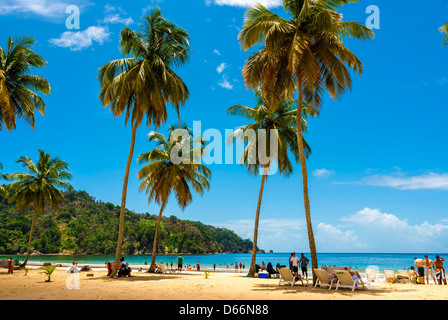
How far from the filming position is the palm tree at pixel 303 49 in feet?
47.6

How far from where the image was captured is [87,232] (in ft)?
415

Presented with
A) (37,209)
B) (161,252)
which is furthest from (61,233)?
(37,209)

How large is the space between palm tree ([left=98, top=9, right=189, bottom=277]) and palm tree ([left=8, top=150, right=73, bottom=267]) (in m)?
14.6

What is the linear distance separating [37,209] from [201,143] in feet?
53.8

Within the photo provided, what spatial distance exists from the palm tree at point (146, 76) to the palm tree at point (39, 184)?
14576 millimetres

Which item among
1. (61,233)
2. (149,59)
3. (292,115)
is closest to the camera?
(149,59)

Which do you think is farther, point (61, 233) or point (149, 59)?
point (61, 233)

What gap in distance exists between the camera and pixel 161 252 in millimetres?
146125

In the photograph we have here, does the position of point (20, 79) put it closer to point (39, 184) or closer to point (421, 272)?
point (39, 184)

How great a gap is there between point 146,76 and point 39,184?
703 inches

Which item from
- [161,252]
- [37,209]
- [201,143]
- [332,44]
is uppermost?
[332,44]

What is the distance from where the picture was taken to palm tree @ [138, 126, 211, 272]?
25.5 metres
